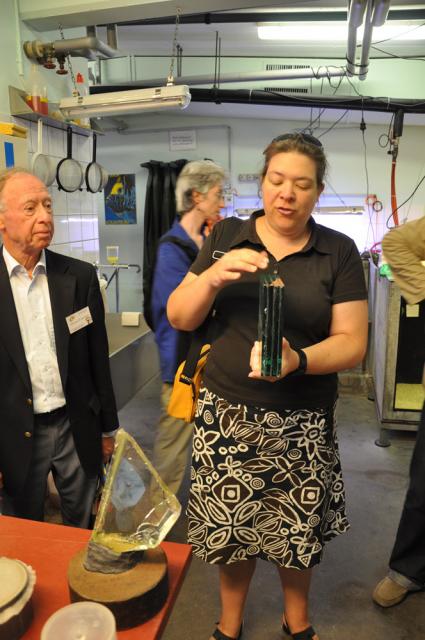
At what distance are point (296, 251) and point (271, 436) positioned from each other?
0.47 m

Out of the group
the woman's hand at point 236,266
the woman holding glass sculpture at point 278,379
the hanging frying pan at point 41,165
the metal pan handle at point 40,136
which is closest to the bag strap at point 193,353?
the woman holding glass sculpture at point 278,379

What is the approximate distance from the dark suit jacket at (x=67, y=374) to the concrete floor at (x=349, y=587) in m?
0.68

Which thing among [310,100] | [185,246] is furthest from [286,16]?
[185,246]

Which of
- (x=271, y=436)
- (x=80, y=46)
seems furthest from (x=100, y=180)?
(x=271, y=436)

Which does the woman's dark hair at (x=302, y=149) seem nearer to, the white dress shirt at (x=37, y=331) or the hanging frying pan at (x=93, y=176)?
the white dress shirt at (x=37, y=331)

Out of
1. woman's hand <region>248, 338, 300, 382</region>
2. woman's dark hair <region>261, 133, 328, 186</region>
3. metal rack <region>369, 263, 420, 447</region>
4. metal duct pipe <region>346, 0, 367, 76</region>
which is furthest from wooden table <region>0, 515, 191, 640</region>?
metal duct pipe <region>346, 0, 367, 76</region>

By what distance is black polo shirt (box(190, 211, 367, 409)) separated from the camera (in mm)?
1211

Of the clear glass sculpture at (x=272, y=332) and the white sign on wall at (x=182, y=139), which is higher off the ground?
the white sign on wall at (x=182, y=139)

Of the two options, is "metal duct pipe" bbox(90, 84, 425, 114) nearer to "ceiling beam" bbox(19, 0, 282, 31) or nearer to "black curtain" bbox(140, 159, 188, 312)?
"black curtain" bbox(140, 159, 188, 312)

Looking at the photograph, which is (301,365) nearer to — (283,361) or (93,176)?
(283,361)

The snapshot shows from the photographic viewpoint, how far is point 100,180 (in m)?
3.28

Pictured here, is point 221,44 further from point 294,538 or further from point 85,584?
point 85,584

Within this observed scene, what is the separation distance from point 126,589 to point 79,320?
94cm

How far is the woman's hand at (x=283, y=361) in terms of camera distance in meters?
1.02
